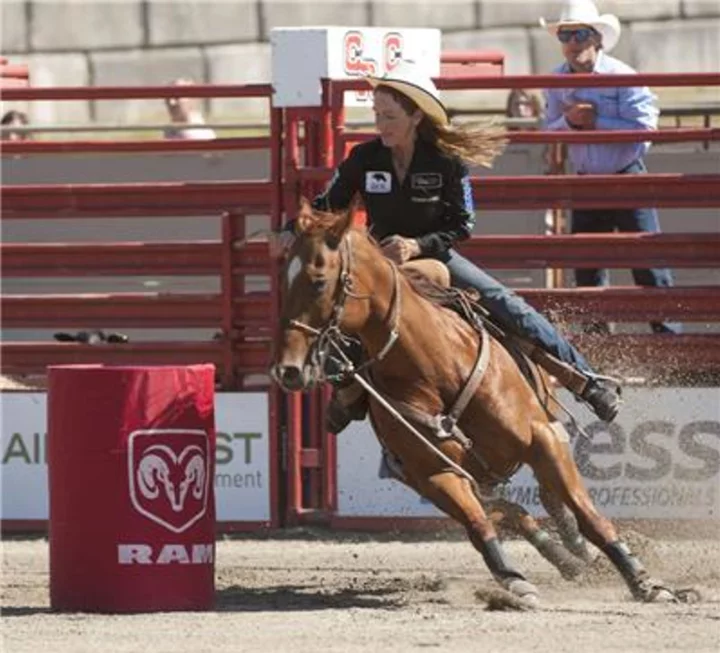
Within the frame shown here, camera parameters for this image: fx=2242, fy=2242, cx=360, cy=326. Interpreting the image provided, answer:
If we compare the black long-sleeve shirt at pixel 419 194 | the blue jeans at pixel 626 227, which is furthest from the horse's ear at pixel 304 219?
the blue jeans at pixel 626 227

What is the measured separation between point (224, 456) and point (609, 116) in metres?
2.69

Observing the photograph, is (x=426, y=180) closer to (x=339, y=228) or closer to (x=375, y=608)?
(x=339, y=228)

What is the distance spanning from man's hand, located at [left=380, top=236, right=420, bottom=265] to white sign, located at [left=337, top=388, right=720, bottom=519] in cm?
271

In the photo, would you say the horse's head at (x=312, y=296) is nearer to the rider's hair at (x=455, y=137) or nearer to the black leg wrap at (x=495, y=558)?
the rider's hair at (x=455, y=137)

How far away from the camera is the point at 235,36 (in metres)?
21.3

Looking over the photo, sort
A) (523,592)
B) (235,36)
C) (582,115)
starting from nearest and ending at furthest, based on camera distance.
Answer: (523,592), (582,115), (235,36)

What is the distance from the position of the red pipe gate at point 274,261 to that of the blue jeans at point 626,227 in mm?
356

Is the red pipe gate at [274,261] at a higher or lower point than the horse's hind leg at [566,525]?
higher

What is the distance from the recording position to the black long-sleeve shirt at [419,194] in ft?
29.3

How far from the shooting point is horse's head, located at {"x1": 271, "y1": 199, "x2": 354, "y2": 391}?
8.07m

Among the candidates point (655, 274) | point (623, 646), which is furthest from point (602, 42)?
point (623, 646)

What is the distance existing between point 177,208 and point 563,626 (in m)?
4.74

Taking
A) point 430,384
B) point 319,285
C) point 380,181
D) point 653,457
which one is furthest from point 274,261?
point 319,285

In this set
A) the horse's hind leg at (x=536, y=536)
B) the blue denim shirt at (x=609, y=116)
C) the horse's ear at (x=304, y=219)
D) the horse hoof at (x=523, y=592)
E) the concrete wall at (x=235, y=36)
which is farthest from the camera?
the concrete wall at (x=235, y=36)
